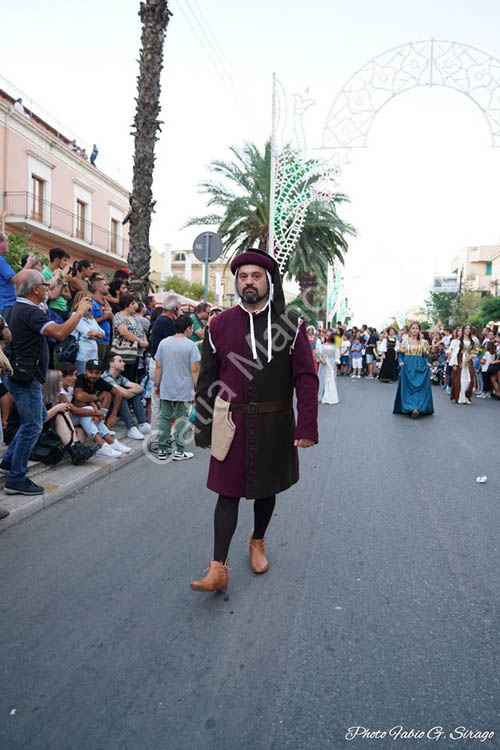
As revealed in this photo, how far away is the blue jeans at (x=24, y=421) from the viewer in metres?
4.95

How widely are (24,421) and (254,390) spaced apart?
248cm

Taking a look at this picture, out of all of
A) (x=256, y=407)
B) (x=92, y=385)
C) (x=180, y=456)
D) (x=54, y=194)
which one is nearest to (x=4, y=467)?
(x=92, y=385)

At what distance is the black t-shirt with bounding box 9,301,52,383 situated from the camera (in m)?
4.89

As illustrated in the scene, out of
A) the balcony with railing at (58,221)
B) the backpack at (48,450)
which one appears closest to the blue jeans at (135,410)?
the backpack at (48,450)

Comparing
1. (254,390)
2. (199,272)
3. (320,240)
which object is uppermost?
(199,272)

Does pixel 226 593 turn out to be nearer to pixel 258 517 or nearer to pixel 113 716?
pixel 258 517

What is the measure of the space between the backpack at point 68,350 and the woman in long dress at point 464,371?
420 inches

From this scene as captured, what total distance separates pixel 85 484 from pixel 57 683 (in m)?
3.37

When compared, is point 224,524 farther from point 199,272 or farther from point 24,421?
point 199,272

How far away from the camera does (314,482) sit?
6.12m

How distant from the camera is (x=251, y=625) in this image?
309cm

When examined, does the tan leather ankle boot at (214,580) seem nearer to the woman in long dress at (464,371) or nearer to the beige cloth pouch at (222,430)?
the beige cloth pouch at (222,430)

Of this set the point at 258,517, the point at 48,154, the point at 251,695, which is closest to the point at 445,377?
the point at 258,517

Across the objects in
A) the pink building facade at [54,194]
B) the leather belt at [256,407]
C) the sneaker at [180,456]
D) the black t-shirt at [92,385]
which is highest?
the pink building facade at [54,194]
